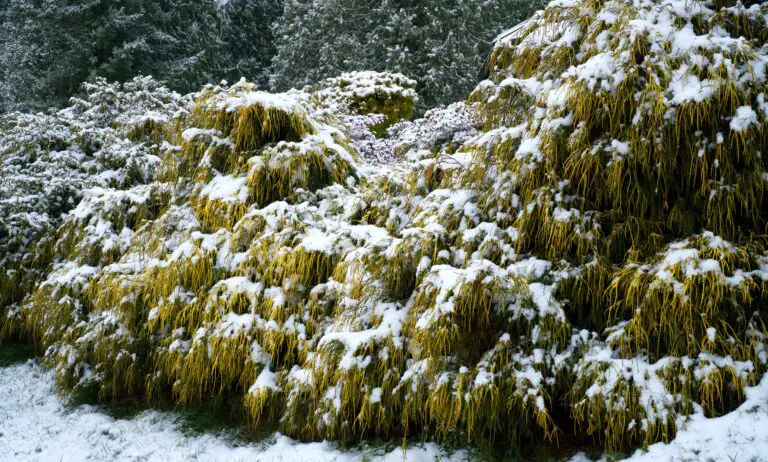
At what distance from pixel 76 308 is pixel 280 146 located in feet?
7.44

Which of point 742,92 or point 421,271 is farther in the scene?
point 421,271

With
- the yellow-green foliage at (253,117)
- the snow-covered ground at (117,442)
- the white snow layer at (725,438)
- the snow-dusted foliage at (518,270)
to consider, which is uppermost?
the yellow-green foliage at (253,117)

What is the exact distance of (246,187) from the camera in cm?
502

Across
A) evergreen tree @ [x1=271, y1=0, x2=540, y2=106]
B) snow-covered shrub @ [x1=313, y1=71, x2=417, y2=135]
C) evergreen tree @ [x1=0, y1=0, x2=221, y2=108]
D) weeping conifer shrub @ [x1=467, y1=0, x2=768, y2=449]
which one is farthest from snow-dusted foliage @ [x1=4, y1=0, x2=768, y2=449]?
evergreen tree @ [x1=0, y1=0, x2=221, y2=108]

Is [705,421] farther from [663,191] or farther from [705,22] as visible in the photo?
[705,22]

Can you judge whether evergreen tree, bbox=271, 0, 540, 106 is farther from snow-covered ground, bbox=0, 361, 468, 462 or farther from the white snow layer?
the white snow layer

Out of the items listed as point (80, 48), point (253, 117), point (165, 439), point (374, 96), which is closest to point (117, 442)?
point (165, 439)

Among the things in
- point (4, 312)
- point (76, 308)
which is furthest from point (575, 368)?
point (4, 312)

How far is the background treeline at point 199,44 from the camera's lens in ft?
58.0

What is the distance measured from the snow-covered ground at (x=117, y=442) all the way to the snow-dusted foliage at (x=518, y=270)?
0.14 metres

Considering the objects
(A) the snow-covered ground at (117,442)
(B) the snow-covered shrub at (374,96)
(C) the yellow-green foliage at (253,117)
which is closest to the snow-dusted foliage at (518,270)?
(A) the snow-covered ground at (117,442)

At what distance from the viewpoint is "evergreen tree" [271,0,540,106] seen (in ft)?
57.6

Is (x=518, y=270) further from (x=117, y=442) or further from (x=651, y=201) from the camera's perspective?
(x=117, y=442)

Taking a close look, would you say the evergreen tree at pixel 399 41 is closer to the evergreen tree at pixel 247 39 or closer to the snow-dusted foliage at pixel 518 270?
the evergreen tree at pixel 247 39
